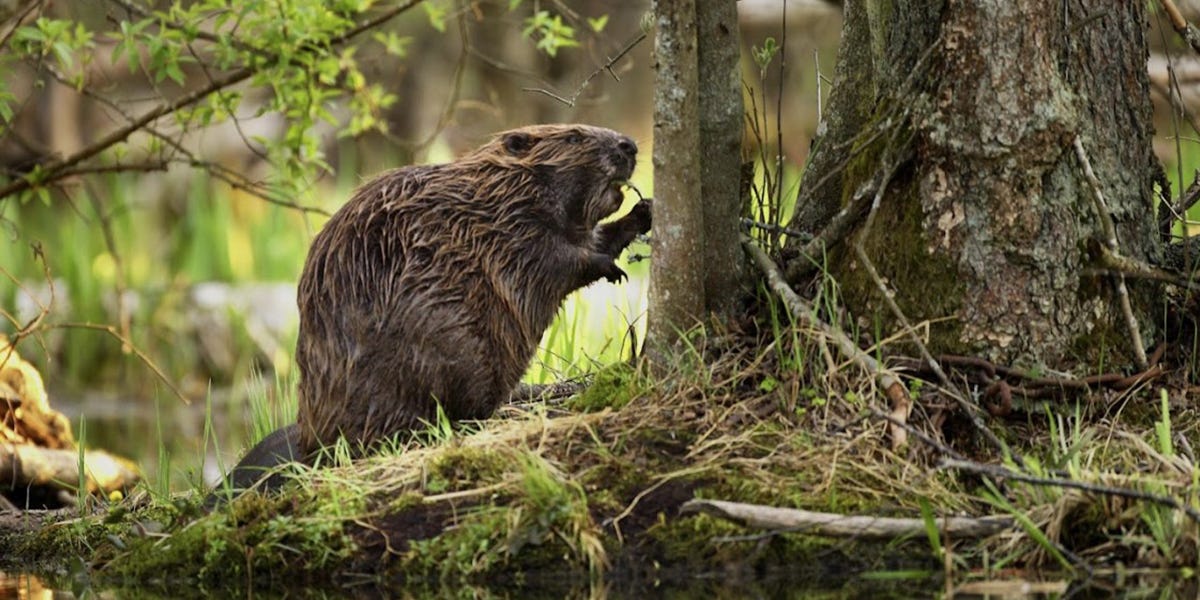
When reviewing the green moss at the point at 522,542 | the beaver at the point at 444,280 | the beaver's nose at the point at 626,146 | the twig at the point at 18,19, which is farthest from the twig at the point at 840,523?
the twig at the point at 18,19

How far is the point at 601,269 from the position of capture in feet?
13.1

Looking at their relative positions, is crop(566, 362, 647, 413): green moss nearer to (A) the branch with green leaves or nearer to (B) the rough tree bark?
(B) the rough tree bark

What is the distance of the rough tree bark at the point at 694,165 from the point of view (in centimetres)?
344

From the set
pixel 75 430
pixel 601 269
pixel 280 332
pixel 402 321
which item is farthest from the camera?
pixel 280 332

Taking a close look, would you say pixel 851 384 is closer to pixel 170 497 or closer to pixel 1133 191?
pixel 1133 191

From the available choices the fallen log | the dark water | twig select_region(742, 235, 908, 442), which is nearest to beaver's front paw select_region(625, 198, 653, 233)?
twig select_region(742, 235, 908, 442)

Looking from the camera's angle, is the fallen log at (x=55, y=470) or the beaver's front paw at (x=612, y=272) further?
the fallen log at (x=55, y=470)

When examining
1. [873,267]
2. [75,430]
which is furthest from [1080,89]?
[75,430]

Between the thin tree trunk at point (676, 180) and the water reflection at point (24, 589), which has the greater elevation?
the thin tree trunk at point (676, 180)

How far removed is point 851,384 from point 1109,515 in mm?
611

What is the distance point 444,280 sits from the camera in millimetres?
3787

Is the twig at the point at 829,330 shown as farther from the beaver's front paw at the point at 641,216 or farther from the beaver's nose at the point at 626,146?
the beaver's nose at the point at 626,146

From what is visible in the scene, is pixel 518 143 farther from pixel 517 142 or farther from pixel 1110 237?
pixel 1110 237

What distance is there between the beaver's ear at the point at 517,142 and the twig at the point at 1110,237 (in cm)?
138
